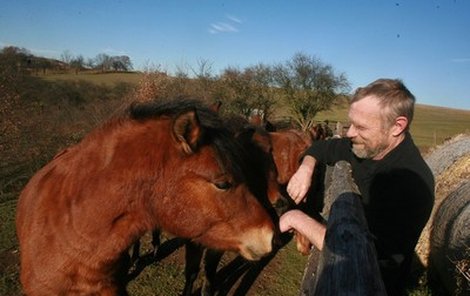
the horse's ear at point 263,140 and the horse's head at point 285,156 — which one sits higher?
the horse's ear at point 263,140

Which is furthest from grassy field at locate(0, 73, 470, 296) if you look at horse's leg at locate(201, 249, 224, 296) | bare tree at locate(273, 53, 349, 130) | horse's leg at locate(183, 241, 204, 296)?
bare tree at locate(273, 53, 349, 130)

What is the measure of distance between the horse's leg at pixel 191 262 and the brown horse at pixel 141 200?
2446mm

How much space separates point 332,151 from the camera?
155 inches

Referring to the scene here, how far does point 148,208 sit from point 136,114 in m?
0.83

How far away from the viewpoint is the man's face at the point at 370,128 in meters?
2.79

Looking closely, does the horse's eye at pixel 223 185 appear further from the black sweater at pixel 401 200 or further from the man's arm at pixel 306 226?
the black sweater at pixel 401 200

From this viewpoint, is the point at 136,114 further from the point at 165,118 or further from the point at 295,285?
the point at 295,285

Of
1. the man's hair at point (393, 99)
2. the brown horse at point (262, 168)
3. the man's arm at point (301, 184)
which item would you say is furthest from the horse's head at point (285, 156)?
the man's hair at point (393, 99)

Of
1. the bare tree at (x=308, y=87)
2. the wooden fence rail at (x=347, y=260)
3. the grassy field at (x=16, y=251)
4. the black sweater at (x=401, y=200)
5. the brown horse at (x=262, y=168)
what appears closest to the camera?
the wooden fence rail at (x=347, y=260)

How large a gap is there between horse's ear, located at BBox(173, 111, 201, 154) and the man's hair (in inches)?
53.2

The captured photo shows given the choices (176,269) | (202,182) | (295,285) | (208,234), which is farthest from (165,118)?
(295,285)

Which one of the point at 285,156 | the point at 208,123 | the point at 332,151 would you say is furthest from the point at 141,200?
the point at 285,156

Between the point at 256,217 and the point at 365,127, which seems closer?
the point at 365,127

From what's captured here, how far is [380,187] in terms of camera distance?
281cm
